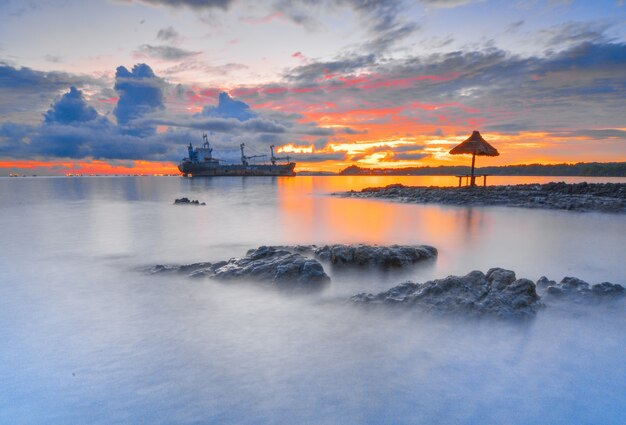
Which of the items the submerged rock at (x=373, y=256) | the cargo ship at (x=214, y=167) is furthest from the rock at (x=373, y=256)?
the cargo ship at (x=214, y=167)

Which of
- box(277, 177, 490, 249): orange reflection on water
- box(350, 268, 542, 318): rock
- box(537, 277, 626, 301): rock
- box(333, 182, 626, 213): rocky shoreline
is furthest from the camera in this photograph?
box(333, 182, 626, 213): rocky shoreline

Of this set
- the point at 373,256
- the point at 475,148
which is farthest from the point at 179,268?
the point at 475,148

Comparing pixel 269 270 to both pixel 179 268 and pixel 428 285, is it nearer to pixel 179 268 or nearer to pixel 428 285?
pixel 179 268

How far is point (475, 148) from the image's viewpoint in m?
28.4

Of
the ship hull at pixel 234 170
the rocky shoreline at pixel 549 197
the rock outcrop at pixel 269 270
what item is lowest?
the rock outcrop at pixel 269 270

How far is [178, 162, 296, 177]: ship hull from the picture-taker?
5453 inches

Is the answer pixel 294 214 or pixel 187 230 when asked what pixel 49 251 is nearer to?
pixel 187 230

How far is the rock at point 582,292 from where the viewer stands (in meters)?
5.94

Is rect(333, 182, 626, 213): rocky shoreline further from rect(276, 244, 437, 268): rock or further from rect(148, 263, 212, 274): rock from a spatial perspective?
rect(148, 263, 212, 274): rock

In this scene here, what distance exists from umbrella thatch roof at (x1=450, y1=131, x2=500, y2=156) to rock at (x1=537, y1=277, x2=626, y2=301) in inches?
966

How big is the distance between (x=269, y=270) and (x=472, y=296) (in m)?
3.95

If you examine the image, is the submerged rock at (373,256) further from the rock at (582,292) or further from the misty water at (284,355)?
the rock at (582,292)

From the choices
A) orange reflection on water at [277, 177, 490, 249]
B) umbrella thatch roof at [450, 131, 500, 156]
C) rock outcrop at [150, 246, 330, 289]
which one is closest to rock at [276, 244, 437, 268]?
rock outcrop at [150, 246, 330, 289]

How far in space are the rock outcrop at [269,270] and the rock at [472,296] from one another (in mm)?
1192
